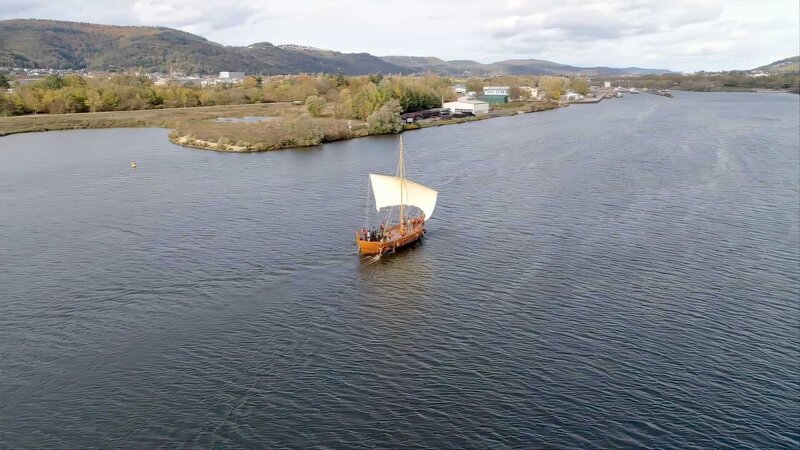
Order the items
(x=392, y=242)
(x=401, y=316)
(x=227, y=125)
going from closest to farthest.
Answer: (x=401, y=316) → (x=392, y=242) → (x=227, y=125)

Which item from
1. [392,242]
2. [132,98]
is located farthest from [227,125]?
[392,242]

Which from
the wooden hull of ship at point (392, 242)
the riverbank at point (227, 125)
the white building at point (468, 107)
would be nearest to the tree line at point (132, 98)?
the riverbank at point (227, 125)

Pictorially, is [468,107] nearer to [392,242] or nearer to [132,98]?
[132,98]

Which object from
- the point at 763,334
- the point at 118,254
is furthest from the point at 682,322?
the point at 118,254

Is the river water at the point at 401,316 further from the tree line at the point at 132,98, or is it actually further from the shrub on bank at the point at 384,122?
the tree line at the point at 132,98

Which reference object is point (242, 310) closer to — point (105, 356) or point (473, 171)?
point (105, 356)

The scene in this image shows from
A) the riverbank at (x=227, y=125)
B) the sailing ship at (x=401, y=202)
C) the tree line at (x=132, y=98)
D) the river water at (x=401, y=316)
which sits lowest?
the river water at (x=401, y=316)
